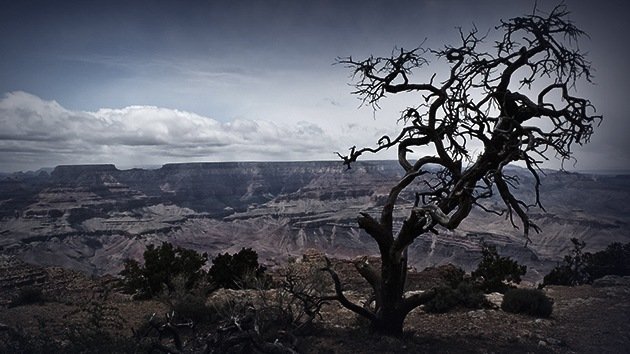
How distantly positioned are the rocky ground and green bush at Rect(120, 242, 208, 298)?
867 mm

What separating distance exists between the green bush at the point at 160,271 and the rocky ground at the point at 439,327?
0.87 meters

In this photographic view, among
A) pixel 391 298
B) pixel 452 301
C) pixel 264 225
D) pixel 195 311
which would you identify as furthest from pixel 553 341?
pixel 264 225

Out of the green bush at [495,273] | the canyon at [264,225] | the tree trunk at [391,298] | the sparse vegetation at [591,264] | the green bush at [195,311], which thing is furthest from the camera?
the canyon at [264,225]

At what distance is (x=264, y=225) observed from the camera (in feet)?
518

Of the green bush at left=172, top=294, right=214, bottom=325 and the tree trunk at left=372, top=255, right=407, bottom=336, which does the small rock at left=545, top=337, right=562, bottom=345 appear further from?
the green bush at left=172, top=294, right=214, bottom=325

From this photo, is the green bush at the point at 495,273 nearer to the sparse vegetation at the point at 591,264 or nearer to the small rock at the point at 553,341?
the sparse vegetation at the point at 591,264

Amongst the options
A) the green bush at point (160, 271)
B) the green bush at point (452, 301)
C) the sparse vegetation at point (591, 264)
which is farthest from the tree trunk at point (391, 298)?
the sparse vegetation at point (591, 264)

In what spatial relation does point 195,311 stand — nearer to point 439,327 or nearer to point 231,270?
point 231,270

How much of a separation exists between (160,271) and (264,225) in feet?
472

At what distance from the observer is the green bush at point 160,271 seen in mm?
15164

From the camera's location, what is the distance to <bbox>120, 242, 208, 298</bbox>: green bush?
49.8ft

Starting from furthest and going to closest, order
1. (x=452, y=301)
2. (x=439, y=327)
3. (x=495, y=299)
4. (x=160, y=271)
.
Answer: (x=160, y=271), (x=495, y=299), (x=452, y=301), (x=439, y=327)

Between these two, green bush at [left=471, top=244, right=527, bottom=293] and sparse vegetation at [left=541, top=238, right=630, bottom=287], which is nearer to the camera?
green bush at [left=471, top=244, right=527, bottom=293]

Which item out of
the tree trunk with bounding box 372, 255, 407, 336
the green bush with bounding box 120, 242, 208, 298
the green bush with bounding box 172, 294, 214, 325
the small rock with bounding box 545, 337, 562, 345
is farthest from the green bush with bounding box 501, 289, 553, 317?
the green bush with bounding box 120, 242, 208, 298
